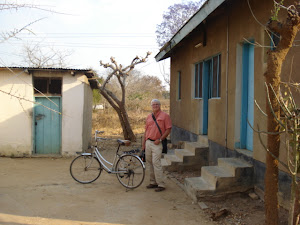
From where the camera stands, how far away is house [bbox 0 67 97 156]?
1049 cm

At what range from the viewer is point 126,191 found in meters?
6.21

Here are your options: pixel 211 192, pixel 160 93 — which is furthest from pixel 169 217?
pixel 160 93

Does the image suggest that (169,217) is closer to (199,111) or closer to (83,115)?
(199,111)

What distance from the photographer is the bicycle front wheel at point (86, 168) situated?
663cm

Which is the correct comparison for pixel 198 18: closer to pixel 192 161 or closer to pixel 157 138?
pixel 157 138

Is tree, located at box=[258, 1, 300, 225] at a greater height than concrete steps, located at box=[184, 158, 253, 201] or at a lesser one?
greater

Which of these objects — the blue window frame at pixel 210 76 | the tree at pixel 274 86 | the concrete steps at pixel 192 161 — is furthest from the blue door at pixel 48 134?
the tree at pixel 274 86

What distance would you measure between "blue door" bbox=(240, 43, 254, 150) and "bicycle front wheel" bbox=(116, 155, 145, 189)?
2126 millimetres

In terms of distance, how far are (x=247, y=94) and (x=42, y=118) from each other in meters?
7.27

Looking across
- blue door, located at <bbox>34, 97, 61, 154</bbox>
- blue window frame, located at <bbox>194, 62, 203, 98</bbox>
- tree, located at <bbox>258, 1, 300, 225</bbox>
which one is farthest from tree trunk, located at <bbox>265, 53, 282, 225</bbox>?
blue door, located at <bbox>34, 97, 61, 154</bbox>

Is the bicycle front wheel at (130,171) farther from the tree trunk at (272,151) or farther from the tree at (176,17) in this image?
the tree at (176,17)

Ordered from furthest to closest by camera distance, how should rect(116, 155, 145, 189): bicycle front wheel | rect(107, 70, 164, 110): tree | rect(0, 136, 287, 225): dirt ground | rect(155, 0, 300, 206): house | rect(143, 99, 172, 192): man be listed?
rect(107, 70, 164, 110): tree, rect(116, 155, 145, 189): bicycle front wheel, rect(143, 99, 172, 192): man, rect(155, 0, 300, 206): house, rect(0, 136, 287, 225): dirt ground

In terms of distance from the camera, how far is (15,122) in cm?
1057

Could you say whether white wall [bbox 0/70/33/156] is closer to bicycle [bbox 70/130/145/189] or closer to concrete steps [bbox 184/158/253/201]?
bicycle [bbox 70/130/145/189]
